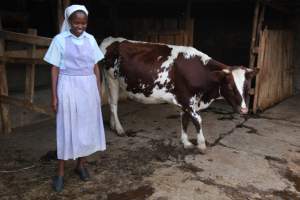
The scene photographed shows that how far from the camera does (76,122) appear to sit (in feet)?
11.0

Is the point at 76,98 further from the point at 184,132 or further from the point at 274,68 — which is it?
the point at 274,68

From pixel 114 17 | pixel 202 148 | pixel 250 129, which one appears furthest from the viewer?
pixel 114 17

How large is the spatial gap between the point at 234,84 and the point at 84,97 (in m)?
2.01

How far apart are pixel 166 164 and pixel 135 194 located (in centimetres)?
86

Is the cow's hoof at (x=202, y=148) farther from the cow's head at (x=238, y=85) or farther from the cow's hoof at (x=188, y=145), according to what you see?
the cow's head at (x=238, y=85)

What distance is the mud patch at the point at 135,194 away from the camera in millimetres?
3396

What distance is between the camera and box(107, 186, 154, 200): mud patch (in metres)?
3.40

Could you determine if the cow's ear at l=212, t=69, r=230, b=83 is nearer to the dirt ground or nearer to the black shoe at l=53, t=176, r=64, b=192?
the dirt ground

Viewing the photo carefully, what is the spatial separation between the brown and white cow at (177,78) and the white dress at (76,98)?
1578 mm

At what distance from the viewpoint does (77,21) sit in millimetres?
3119

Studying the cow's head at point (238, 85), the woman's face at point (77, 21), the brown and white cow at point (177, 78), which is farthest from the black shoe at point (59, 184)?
the cow's head at point (238, 85)

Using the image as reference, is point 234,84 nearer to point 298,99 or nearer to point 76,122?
point 76,122

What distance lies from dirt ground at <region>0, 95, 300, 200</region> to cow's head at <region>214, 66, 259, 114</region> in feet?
2.38

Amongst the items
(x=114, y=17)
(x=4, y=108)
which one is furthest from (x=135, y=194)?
(x=114, y=17)
